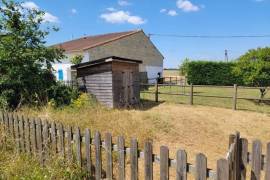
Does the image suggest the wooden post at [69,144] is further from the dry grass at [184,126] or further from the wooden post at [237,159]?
the wooden post at [237,159]

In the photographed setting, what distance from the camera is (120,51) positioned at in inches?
1133

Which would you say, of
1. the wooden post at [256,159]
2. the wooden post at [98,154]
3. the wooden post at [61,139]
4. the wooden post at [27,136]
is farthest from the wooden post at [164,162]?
the wooden post at [27,136]

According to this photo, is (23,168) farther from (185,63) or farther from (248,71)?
(185,63)

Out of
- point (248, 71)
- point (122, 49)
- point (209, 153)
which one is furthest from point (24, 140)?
point (122, 49)

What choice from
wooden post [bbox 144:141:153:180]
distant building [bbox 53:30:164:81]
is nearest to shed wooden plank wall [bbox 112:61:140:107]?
wooden post [bbox 144:141:153:180]

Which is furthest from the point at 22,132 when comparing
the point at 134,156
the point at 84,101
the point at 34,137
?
the point at 84,101

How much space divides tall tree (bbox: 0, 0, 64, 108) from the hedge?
19.2 m

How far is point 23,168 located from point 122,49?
989 inches

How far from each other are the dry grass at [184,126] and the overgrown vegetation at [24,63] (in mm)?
2015

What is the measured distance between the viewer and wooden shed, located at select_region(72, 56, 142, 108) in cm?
1282

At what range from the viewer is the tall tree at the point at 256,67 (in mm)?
15492

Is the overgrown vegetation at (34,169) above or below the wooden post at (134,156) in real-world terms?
below

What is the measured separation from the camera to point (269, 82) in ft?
51.6

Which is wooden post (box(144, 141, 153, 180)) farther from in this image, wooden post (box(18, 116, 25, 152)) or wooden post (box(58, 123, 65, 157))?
wooden post (box(18, 116, 25, 152))
